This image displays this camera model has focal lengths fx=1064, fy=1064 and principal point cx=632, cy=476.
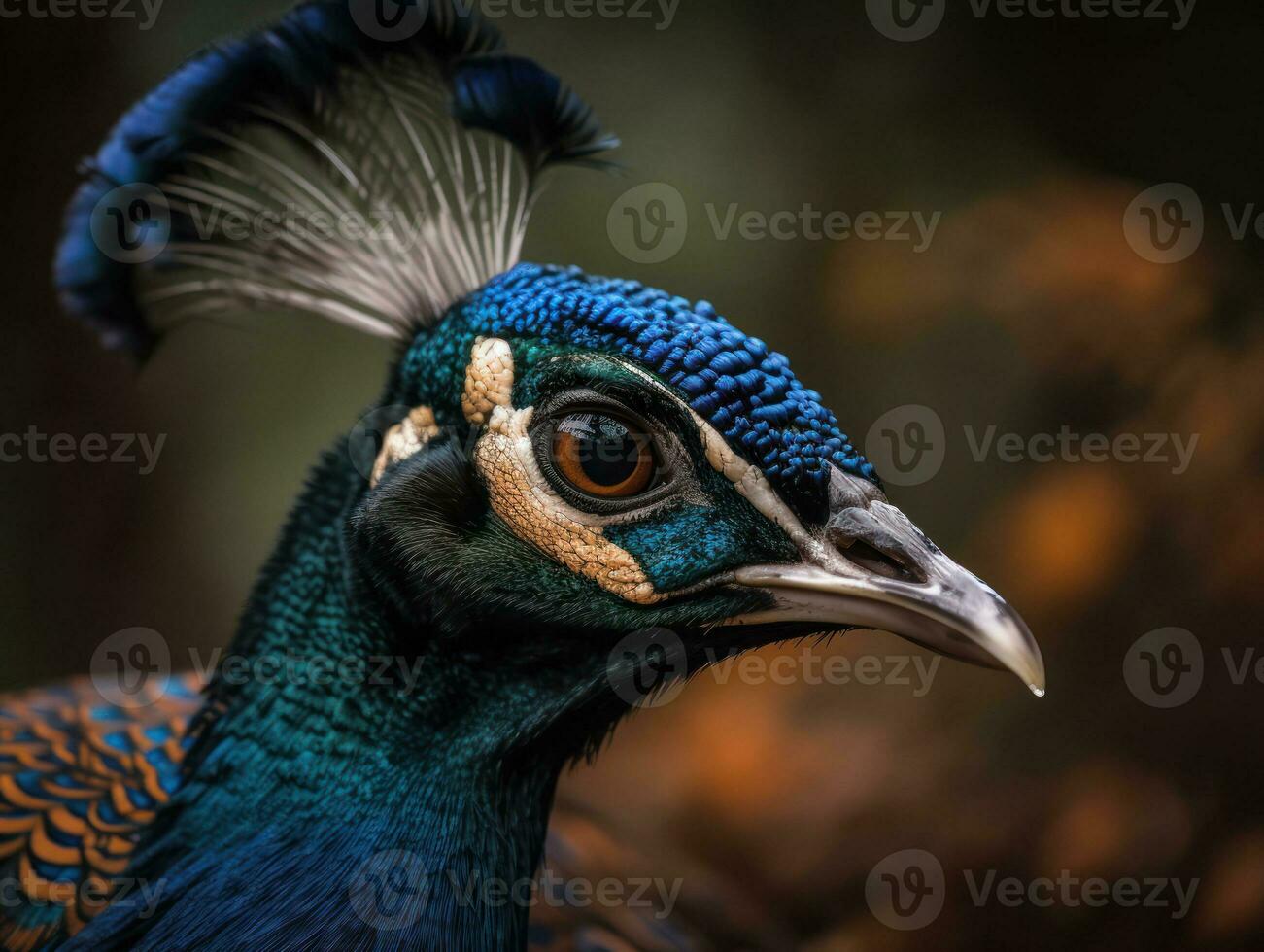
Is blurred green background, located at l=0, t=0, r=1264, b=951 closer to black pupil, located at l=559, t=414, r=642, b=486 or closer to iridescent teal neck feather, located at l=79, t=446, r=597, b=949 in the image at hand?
iridescent teal neck feather, located at l=79, t=446, r=597, b=949

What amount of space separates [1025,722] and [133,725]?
215 cm

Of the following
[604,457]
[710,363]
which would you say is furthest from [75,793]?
[710,363]

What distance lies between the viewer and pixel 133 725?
7.43 ft

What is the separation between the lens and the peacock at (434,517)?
1324mm

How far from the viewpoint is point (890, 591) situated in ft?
4.06

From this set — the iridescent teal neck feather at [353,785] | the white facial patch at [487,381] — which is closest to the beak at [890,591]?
the iridescent teal neck feather at [353,785]

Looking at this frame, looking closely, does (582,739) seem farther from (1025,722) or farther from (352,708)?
(1025,722)

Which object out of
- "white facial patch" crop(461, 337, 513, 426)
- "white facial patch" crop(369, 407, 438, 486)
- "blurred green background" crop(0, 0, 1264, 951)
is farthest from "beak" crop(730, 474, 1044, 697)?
"blurred green background" crop(0, 0, 1264, 951)

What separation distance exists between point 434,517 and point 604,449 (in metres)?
0.27

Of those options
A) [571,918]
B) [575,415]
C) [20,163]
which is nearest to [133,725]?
[571,918]

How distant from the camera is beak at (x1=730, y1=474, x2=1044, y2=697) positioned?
1208 millimetres

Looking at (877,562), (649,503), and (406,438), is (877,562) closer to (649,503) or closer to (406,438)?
(649,503)

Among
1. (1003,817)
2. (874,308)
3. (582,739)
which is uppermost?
(874,308)

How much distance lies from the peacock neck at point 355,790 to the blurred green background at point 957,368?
0.84m
